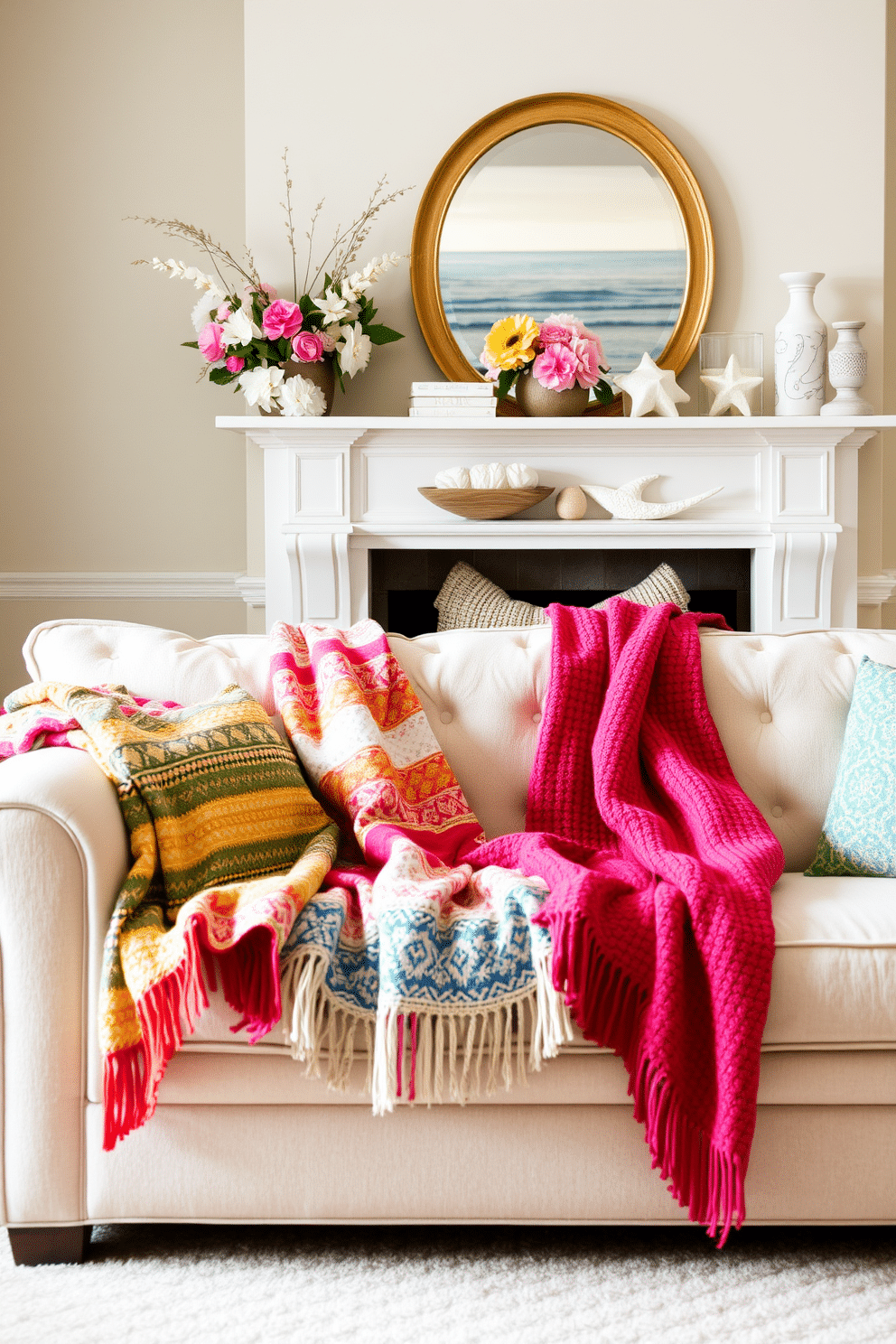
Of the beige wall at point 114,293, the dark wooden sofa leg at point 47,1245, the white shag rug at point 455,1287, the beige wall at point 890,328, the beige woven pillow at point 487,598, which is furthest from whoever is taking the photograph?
the beige wall at point 114,293

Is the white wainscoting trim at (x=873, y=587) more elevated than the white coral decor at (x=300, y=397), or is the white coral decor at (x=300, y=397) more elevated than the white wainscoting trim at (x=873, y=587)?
the white coral decor at (x=300, y=397)

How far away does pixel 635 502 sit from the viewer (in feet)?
10.4

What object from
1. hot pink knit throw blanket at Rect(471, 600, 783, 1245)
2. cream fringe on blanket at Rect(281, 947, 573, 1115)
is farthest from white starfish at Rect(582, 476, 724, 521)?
cream fringe on blanket at Rect(281, 947, 573, 1115)

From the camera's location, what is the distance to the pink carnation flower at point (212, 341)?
321cm

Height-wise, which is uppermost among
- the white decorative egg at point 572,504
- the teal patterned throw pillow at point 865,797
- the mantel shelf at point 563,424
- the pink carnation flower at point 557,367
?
the pink carnation flower at point 557,367

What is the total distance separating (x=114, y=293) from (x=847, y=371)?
7.66 ft

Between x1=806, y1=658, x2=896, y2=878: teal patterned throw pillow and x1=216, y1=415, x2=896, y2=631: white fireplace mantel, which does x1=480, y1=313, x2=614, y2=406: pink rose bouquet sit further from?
x1=806, y1=658, x2=896, y2=878: teal patterned throw pillow

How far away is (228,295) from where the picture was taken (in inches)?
129

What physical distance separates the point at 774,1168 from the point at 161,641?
48.8 inches

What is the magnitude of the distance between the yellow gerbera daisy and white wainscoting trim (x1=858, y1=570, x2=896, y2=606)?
120cm

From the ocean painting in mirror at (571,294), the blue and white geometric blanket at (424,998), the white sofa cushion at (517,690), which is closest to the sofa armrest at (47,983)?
the blue and white geometric blanket at (424,998)

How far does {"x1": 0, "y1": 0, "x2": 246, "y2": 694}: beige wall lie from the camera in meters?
3.64

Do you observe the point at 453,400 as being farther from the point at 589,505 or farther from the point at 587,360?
the point at 589,505

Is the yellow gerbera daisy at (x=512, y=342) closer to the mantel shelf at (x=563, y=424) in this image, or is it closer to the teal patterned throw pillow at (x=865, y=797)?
the mantel shelf at (x=563, y=424)
